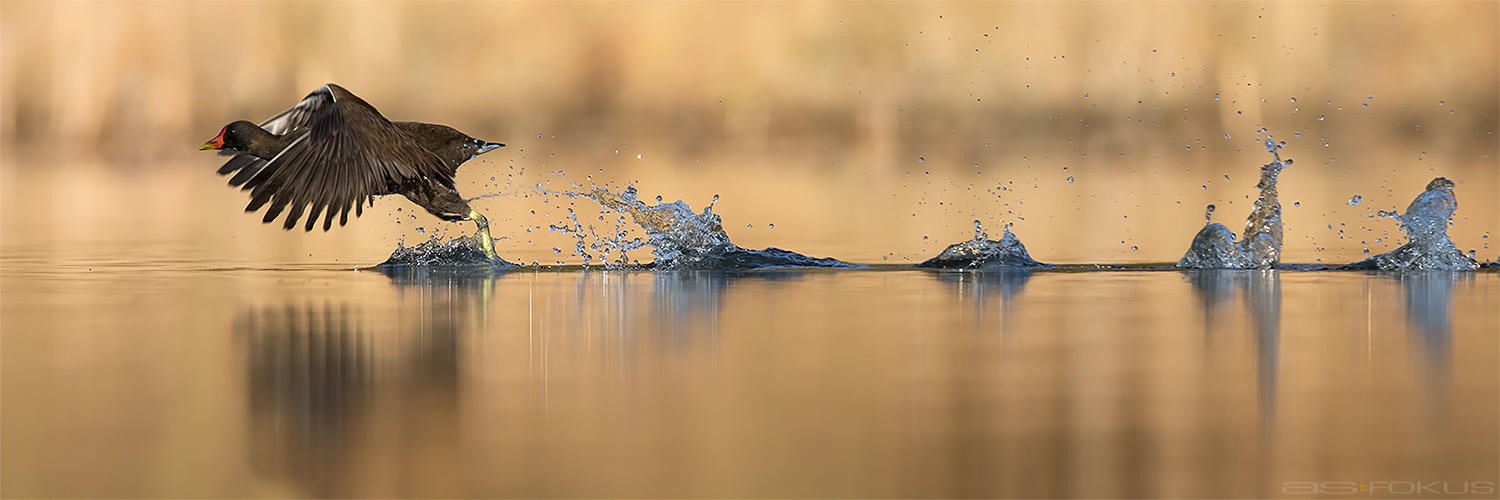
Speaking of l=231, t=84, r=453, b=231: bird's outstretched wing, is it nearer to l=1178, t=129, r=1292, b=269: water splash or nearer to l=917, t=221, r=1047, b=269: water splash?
l=917, t=221, r=1047, b=269: water splash

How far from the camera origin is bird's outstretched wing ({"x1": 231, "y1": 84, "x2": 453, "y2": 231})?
1012 cm

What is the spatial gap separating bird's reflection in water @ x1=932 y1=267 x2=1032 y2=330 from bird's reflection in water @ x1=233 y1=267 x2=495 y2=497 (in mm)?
2318

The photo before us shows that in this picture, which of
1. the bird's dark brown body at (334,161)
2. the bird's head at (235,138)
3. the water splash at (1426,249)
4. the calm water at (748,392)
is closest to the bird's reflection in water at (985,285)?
the calm water at (748,392)

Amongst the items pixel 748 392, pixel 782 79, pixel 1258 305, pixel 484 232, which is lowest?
pixel 748 392

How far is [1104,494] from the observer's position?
481cm

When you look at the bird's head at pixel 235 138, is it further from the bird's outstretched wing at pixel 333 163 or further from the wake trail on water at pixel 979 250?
the wake trail on water at pixel 979 250

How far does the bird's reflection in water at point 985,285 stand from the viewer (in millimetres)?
9148

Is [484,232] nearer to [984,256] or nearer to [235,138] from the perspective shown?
[235,138]

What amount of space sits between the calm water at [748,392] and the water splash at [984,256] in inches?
66.8

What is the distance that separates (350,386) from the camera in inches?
257

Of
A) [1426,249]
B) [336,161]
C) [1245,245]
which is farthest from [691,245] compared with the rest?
[1426,249]

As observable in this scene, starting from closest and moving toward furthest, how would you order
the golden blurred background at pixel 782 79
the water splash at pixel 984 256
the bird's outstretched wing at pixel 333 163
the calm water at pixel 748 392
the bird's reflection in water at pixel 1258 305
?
Answer: 1. the calm water at pixel 748 392
2. the bird's reflection in water at pixel 1258 305
3. the bird's outstretched wing at pixel 333 163
4. the water splash at pixel 984 256
5. the golden blurred background at pixel 782 79

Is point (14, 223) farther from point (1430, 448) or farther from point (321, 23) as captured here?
point (321, 23)

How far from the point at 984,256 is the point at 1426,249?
99.9 inches
